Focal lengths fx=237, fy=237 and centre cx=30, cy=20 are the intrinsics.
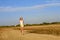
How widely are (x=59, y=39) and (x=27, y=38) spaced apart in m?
2.31

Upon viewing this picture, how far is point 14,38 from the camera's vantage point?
16.8 m

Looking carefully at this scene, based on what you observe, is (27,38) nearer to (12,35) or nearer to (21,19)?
(12,35)

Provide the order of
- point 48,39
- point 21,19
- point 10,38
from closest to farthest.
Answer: point 48,39
point 10,38
point 21,19

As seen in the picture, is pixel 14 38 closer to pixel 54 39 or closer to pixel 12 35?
pixel 12 35

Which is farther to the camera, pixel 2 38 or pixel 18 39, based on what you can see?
pixel 2 38

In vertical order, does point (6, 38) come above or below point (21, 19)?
below

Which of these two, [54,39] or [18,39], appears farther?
[18,39]

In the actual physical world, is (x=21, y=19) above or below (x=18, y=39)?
above

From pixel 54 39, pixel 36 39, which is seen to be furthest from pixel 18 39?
pixel 54 39

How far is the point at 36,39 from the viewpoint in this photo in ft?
50.3

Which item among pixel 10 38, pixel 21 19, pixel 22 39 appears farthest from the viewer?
pixel 21 19

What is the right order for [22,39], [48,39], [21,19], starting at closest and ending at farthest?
[48,39] → [22,39] → [21,19]

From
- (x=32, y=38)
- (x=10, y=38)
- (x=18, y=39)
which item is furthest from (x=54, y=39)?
(x=10, y=38)

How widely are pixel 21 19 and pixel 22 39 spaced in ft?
11.7
